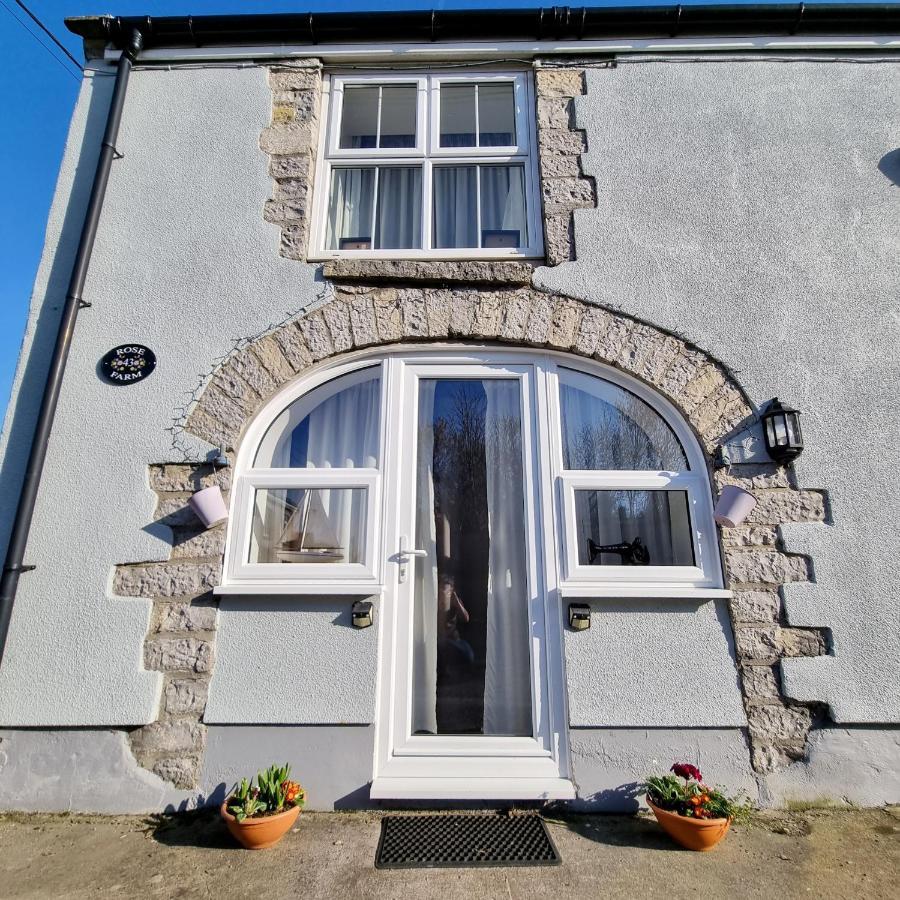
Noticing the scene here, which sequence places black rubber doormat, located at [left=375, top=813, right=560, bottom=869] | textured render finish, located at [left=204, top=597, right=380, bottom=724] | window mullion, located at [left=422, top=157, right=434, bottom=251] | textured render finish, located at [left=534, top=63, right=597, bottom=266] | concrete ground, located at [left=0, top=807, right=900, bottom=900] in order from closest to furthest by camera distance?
concrete ground, located at [left=0, top=807, right=900, bottom=900] → black rubber doormat, located at [left=375, top=813, right=560, bottom=869] → textured render finish, located at [left=204, top=597, right=380, bottom=724] → textured render finish, located at [left=534, top=63, right=597, bottom=266] → window mullion, located at [left=422, top=157, right=434, bottom=251]

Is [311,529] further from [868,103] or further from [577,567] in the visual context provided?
[868,103]

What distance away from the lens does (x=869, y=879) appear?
7.09 feet

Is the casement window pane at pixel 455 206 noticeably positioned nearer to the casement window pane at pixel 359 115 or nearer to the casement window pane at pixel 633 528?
the casement window pane at pixel 359 115

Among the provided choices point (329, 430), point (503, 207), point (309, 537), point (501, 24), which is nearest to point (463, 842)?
point (309, 537)

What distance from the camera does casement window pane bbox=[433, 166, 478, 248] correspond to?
151 inches

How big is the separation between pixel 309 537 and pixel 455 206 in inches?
101

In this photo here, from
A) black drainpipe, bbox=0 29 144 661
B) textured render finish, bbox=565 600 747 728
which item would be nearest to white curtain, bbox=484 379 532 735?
textured render finish, bbox=565 600 747 728

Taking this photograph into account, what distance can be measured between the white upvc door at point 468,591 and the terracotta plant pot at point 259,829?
1.44 feet

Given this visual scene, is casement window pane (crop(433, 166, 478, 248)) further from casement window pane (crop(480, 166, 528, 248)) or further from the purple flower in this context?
the purple flower

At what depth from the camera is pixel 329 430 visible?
3365 mm

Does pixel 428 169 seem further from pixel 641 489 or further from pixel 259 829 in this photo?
pixel 259 829

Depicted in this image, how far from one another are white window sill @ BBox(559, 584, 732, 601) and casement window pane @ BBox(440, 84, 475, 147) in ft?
11.2

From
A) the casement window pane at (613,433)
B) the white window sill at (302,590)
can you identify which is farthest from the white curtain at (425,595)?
the casement window pane at (613,433)

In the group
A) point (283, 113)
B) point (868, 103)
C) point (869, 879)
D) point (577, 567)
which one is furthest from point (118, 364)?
point (868, 103)
